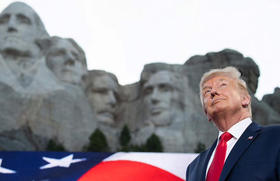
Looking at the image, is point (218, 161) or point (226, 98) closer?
point (218, 161)

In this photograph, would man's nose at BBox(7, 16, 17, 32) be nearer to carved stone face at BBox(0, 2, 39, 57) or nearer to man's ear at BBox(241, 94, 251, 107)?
carved stone face at BBox(0, 2, 39, 57)

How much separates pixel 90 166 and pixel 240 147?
1226 millimetres

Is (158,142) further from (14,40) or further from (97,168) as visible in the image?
(97,168)

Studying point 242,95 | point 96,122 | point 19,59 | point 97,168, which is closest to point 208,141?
point 96,122

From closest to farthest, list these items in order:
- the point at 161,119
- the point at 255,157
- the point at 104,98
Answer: the point at 255,157
the point at 161,119
the point at 104,98

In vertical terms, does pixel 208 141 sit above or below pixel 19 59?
below

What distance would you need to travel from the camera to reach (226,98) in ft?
5.47

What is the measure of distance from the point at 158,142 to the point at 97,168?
636 centimetres

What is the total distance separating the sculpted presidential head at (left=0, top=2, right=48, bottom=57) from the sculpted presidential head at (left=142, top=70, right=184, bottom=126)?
290 cm

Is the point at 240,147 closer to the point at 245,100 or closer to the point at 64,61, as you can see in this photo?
the point at 245,100

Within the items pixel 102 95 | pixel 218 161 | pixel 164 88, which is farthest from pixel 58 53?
pixel 218 161

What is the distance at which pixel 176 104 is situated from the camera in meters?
10.1

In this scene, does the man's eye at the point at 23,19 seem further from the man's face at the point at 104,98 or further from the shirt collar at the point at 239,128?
the shirt collar at the point at 239,128

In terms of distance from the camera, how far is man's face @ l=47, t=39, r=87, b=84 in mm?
9938
